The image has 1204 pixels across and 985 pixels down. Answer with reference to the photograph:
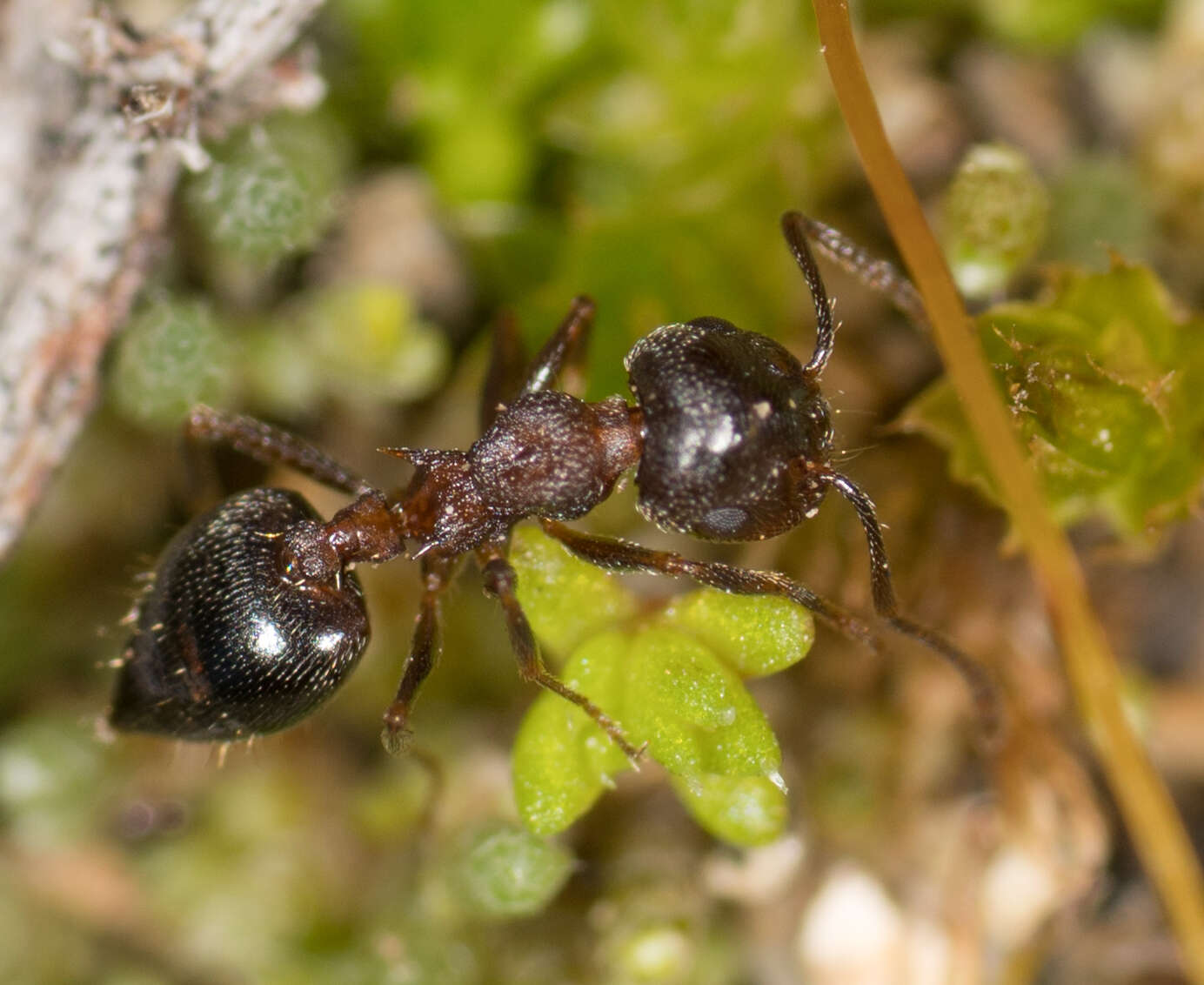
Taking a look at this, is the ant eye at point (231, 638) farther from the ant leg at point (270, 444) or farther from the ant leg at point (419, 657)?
the ant leg at point (270, 444)

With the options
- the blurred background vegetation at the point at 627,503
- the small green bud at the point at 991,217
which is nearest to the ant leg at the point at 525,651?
the blurred background vegetation at the point at 627,503

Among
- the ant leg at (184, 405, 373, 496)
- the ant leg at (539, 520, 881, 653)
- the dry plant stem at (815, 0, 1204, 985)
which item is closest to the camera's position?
the dry plant stem at (815, 0, 1204, 985)

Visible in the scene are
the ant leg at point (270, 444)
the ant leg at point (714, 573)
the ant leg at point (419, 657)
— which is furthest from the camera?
the ant leg at point (270, 444)

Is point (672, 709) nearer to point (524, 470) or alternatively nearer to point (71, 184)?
point (524, 470)

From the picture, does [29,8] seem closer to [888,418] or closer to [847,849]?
[888,418]

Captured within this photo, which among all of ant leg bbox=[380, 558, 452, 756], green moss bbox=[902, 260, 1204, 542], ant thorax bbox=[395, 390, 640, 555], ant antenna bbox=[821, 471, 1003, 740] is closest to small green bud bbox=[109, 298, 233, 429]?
ant thorax bbox=[395, 390, 640, 555]

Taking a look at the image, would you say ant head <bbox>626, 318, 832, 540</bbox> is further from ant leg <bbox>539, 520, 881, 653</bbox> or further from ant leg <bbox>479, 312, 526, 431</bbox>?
ant leg <bbox>479, 312, 526, 431</bbox>
